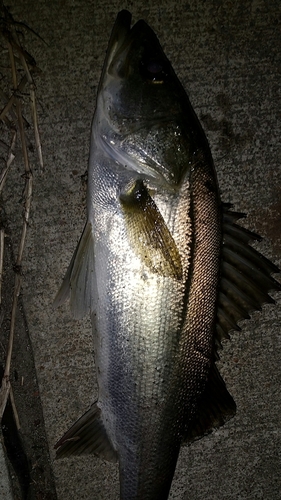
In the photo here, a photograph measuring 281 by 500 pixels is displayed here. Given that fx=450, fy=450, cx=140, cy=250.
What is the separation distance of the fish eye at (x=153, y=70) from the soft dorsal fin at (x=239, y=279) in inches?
23.8

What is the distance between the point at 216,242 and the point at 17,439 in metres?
1.52

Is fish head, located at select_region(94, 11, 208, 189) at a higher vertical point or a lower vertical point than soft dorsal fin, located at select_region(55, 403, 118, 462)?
higher

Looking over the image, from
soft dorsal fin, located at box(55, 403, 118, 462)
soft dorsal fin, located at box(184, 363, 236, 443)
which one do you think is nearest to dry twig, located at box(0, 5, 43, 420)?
soft dorsal fin, located at box(55, 403, 118, 462)

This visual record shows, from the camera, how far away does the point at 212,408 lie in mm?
1939

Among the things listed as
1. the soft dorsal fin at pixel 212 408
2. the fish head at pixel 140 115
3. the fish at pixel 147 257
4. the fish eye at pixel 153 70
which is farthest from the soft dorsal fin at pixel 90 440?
the fish eye at pixel 153 70

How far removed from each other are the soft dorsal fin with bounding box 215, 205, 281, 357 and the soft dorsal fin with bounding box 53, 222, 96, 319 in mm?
561

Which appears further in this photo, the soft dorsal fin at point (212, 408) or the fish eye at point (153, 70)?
the soft dorsal fin at point (212, 408)

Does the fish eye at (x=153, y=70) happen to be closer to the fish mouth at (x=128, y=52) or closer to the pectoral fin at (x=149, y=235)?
the fish mouth at (x=128, y=52)

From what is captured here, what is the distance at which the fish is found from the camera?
1.72 metres

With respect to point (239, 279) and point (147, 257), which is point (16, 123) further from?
point (239, 279)

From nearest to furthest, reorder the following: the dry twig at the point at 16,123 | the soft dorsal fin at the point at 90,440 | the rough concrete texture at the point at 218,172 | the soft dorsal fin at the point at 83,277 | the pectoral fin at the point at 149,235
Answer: the pectoral fin at the point at 149,235 < the soft dorsal fin at the point at 83,277 < the soft dorsal fin at the point at 90,440 < the dry twig at the point at 16,123 < the rough concrete texture at the point at 218,172

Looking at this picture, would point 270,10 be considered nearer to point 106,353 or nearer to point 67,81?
point 67,81

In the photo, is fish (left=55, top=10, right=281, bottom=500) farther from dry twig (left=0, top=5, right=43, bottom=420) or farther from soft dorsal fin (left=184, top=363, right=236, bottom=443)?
dry twig (left=0, top=5, right=43, bottom=420)

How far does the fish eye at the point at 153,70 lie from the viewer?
1.75m
